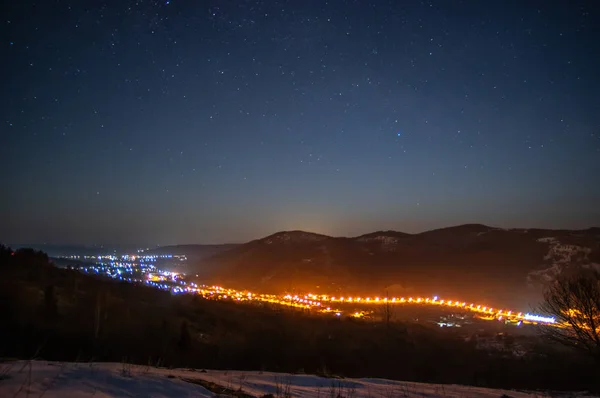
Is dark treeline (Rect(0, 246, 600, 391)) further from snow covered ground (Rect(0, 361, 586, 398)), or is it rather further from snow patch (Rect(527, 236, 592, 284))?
snow patch (Rect(527, 236, 592, 284))

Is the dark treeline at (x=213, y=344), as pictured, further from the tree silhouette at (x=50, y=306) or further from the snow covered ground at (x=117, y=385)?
the snow covered ground at (x=117, y=385)

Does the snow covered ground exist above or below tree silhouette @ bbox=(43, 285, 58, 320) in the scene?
above

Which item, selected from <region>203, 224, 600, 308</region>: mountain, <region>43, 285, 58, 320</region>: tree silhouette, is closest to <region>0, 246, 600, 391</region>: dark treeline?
<region>43, 285, 58, 320</region>: tree silhouette

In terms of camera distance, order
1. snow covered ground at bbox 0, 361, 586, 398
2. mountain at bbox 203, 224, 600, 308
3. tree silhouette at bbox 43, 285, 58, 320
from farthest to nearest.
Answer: mountain at bbox 203, 224, 600, 308
tree silhouette at bbox 43, 285, 58, 320
snow covered ground at bbox 0, 361, 586, 398

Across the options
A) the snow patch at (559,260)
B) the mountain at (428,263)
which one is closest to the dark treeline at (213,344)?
the snow patch at (559,260)

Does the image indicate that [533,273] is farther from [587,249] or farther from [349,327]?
[349,327]

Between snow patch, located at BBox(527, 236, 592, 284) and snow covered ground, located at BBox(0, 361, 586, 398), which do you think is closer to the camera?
snow covered ground, located at BBox(0, 361, 586, 398)

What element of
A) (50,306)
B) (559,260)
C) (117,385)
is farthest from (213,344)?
(559,260)
